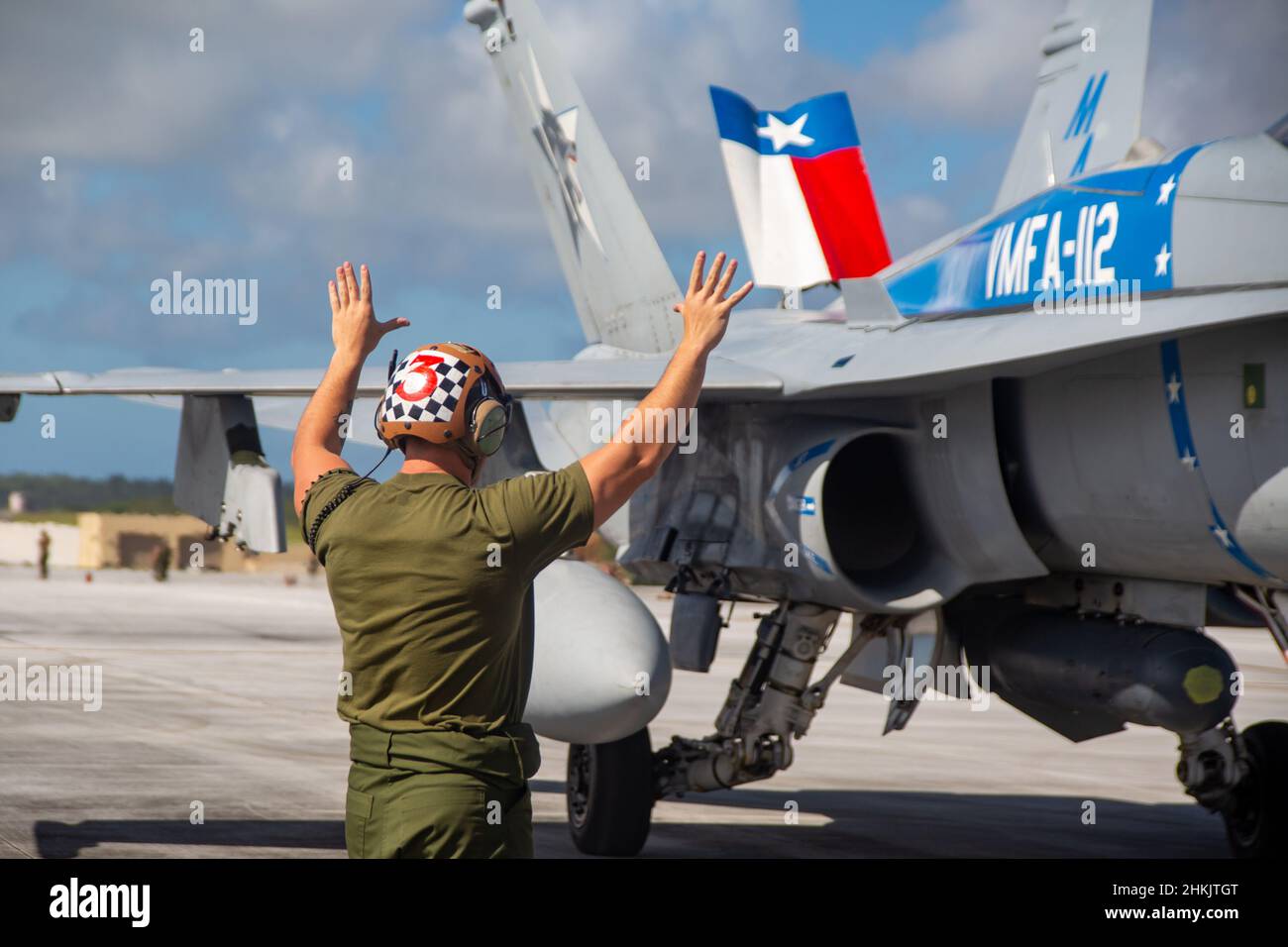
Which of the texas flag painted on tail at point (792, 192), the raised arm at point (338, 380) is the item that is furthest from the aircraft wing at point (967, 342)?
the raised arm at point (338, 380)

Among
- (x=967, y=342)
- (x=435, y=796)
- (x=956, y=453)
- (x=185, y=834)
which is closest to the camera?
(x=435, y=796)

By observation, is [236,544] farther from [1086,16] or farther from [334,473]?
[1086,16]

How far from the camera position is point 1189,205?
505cm

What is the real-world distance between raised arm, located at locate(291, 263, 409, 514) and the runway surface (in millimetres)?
4136

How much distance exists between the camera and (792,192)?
831 centimetres

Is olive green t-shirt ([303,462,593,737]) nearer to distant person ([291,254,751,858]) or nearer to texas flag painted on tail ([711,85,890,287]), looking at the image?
distant person ([291,254,751,858])

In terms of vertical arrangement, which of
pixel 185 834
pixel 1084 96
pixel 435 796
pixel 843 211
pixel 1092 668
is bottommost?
pixel 185 834

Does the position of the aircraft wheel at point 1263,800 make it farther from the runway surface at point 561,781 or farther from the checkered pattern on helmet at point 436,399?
the checkered pattern on helmet at point 436,399

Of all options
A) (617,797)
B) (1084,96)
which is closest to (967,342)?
(1084,96)

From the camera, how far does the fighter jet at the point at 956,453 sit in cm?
508

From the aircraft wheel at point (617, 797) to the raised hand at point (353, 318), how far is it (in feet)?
14.2

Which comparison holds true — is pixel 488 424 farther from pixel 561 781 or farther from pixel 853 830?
pixel 561 781

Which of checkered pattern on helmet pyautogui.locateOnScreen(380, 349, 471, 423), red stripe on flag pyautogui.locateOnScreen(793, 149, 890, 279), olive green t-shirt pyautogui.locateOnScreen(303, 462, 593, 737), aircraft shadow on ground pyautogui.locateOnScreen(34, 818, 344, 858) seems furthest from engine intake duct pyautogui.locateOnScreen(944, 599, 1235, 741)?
checkered pattern on helmet pyautogui.locateOnScreen(380, 349, 471, 423)

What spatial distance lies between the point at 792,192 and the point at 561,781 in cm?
434
